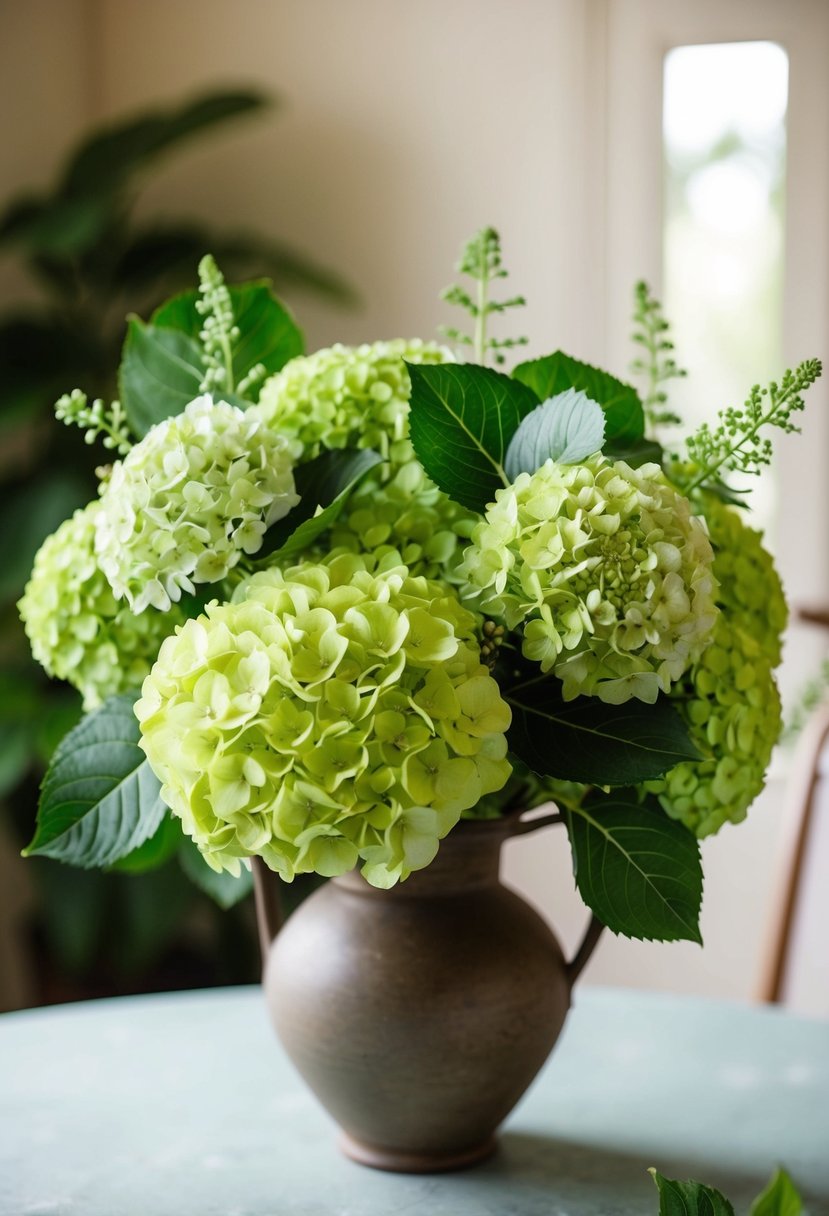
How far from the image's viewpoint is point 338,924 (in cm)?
78

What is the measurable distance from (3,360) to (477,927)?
1.52 meters

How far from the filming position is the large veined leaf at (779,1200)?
0.56 metres

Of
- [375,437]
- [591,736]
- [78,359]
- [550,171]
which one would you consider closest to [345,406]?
[375,437]

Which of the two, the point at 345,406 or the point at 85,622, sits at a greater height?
the point at 345,406

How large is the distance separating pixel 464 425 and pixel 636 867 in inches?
9.9

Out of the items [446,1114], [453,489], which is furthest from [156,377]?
[446,1114]

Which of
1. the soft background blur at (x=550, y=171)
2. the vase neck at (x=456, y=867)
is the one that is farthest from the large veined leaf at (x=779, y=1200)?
the soft background blur at (x=550, y=171)

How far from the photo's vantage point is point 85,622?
778 mm

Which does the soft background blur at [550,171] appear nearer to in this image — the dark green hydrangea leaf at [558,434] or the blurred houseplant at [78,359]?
A: the blurred houseplant at [78,359]

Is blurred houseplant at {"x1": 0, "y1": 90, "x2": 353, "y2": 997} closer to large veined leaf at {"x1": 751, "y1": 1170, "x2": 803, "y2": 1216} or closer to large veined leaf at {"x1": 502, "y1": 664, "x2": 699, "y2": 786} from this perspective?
large veined leaf at {"x1": 502, "y1": 664, "x2": 699, "y2": 786}

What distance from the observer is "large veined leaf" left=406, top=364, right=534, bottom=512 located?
694mm

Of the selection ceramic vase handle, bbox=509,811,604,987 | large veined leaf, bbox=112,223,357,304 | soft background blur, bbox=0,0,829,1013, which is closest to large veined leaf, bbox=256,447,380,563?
ceramic vase handle, bbox=509,811,604,987

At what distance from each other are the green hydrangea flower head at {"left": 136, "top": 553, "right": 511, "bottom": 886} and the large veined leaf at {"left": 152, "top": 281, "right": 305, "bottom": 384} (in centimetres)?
27

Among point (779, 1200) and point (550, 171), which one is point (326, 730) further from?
point (550, 171)
